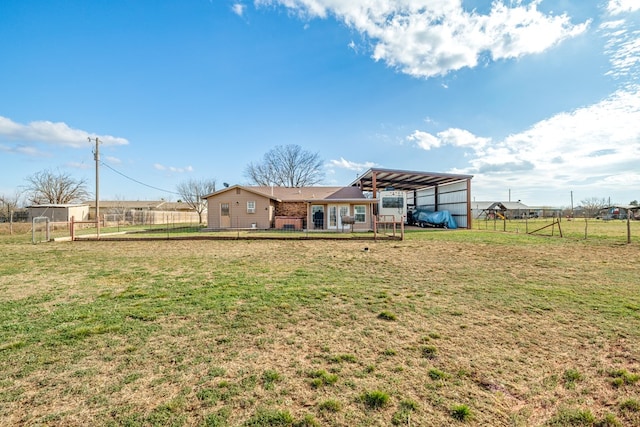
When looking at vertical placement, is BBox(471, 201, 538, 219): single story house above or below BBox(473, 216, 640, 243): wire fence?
above

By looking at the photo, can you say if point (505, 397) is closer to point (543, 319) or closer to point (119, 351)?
point (543, 319)

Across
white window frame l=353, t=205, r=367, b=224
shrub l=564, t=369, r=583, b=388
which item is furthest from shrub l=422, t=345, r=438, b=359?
white window frame l=353, t=205, r=367, b=224

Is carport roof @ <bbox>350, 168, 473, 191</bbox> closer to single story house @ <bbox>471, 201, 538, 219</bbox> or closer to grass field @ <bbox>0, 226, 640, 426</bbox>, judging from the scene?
grass field @ <bbox>0, 226, 640, 426</bbox>

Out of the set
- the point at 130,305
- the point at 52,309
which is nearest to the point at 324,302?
the point at 130,305

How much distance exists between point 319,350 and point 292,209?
21059mm

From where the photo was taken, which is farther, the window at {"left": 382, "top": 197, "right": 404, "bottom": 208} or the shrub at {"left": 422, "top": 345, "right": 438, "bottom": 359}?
the window at {"left": 382, "top": 197, "right": 404, "bottom": 208}

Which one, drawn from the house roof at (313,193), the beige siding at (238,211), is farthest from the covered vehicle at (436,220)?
the beige siding at (238,211)

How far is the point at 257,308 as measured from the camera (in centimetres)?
458

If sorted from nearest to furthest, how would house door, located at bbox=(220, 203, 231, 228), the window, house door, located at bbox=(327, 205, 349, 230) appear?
house door, located at bbox=(327, 205, 349, 230) → house door, located at bbox=(220, 203, 231, 228) → the window

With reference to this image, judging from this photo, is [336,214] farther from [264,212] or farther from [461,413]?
[461,413]

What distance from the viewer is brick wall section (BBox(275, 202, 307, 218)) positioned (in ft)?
78.9

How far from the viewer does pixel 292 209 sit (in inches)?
950

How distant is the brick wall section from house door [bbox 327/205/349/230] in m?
3.26

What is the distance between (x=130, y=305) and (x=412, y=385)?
4433mm
